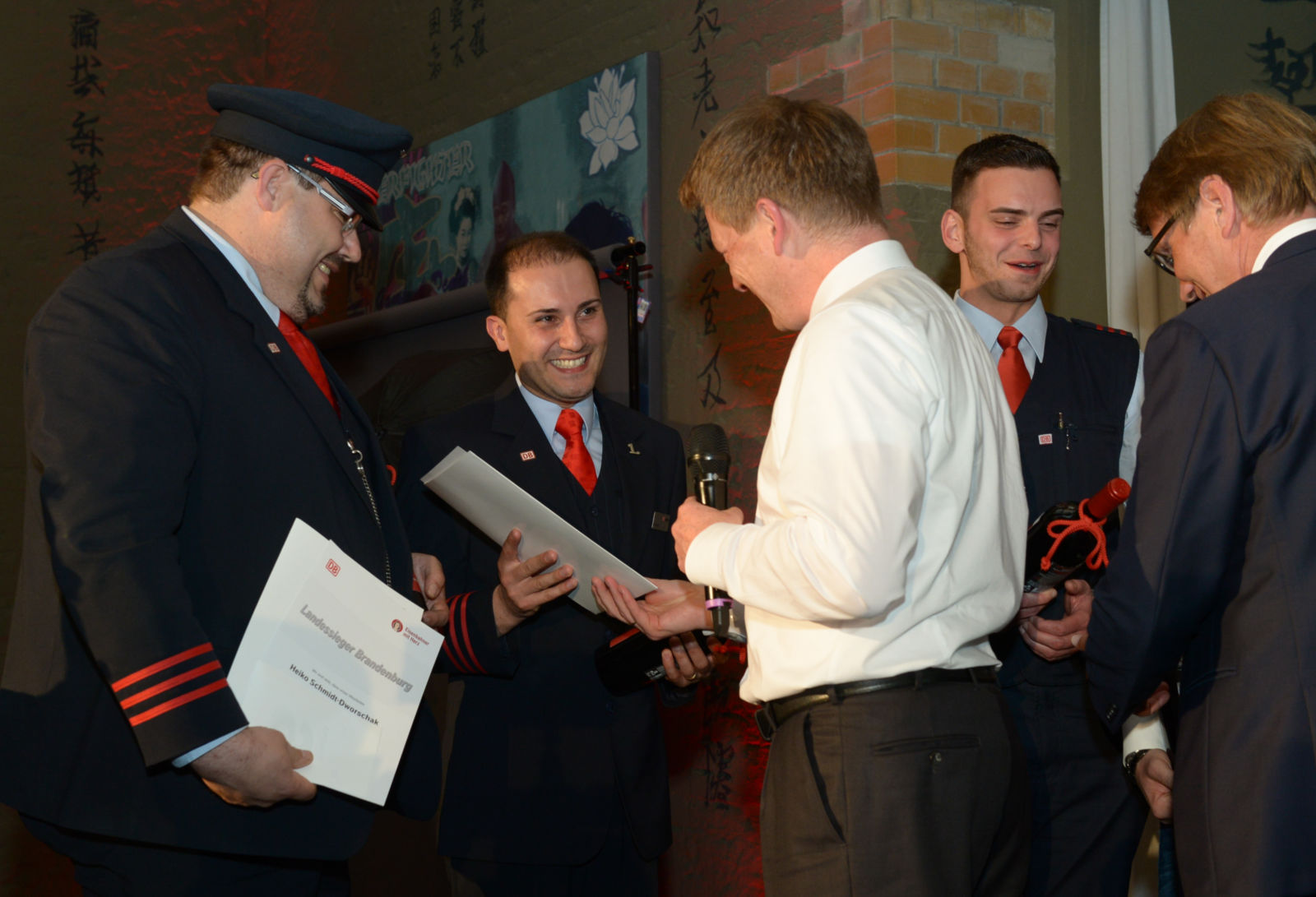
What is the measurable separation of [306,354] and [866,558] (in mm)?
1017

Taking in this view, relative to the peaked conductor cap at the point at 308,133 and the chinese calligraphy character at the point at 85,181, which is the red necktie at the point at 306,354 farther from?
the chinese calligraphy character at the point at 85,181

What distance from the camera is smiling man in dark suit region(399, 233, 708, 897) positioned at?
2.41m

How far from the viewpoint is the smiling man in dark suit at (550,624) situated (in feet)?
7.91

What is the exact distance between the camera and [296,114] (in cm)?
185

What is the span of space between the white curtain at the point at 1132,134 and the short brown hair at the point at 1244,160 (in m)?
1.36

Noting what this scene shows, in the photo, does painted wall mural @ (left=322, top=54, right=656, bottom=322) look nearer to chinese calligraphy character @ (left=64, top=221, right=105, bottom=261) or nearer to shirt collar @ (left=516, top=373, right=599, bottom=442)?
chinese calligraphy character @ (left=64, top=221, right=105, bottom=261)

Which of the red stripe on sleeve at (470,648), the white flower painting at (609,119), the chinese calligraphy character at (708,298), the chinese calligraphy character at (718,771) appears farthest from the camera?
the white flower painting at (609,119)

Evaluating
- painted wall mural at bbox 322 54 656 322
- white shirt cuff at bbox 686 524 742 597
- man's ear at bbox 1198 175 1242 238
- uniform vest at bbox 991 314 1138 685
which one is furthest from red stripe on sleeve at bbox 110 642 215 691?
painted wall mural at bbox 322 54 656 322

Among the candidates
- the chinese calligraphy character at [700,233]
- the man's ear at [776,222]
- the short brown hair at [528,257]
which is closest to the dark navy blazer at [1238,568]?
the man's ear at [776,222]

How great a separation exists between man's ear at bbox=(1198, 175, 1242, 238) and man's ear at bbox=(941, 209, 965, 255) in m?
0.84

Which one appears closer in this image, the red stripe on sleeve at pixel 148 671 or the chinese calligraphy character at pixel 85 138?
the red stripe on sleeve at pixel 148 671

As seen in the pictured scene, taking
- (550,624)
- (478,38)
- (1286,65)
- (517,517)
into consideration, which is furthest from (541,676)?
(478,38)

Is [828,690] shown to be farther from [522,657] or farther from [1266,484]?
[522,657]

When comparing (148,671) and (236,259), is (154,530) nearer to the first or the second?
(148,671)
